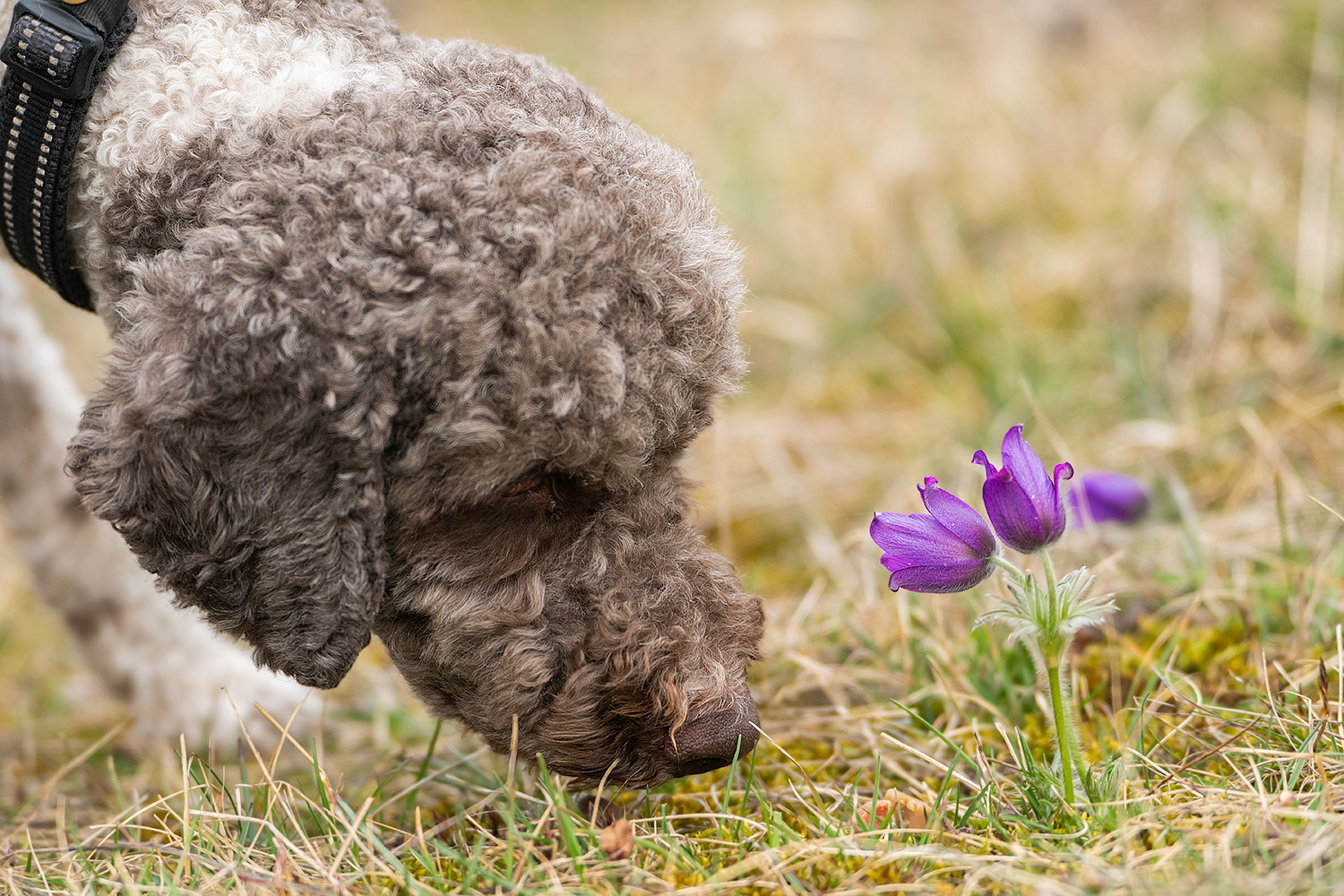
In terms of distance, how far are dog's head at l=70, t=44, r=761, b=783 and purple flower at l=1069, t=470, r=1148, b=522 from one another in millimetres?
1527

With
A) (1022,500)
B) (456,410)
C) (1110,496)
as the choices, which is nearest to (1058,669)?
(1022,500)

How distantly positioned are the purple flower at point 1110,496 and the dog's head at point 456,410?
1.53 m

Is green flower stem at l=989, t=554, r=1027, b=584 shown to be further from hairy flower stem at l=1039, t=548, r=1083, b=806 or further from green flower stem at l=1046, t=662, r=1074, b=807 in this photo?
Result: green flower stem at l=1046, t=662, r=1074, b=807

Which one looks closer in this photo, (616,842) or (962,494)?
(616,842)

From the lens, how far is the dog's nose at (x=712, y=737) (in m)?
2.13

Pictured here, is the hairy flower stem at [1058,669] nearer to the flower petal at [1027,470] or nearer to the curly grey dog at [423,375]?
the flower petal at [1027,470]

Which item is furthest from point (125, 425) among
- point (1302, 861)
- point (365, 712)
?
point (1302, 861)

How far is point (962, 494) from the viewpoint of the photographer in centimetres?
384

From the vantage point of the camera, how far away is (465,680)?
2277 mm

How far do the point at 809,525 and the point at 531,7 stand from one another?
35.2 ft

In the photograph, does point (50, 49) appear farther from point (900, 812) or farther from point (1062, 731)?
point (1062, 731)

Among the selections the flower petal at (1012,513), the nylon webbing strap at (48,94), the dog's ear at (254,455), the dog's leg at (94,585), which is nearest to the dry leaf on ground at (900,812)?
the flower petal at (1012,513)

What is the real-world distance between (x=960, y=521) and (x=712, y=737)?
0.64 metres

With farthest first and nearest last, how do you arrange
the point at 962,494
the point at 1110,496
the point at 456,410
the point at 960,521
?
the point at 962,494 < the point at 1110,496 < the point at 960,521 < the point at 456,410
